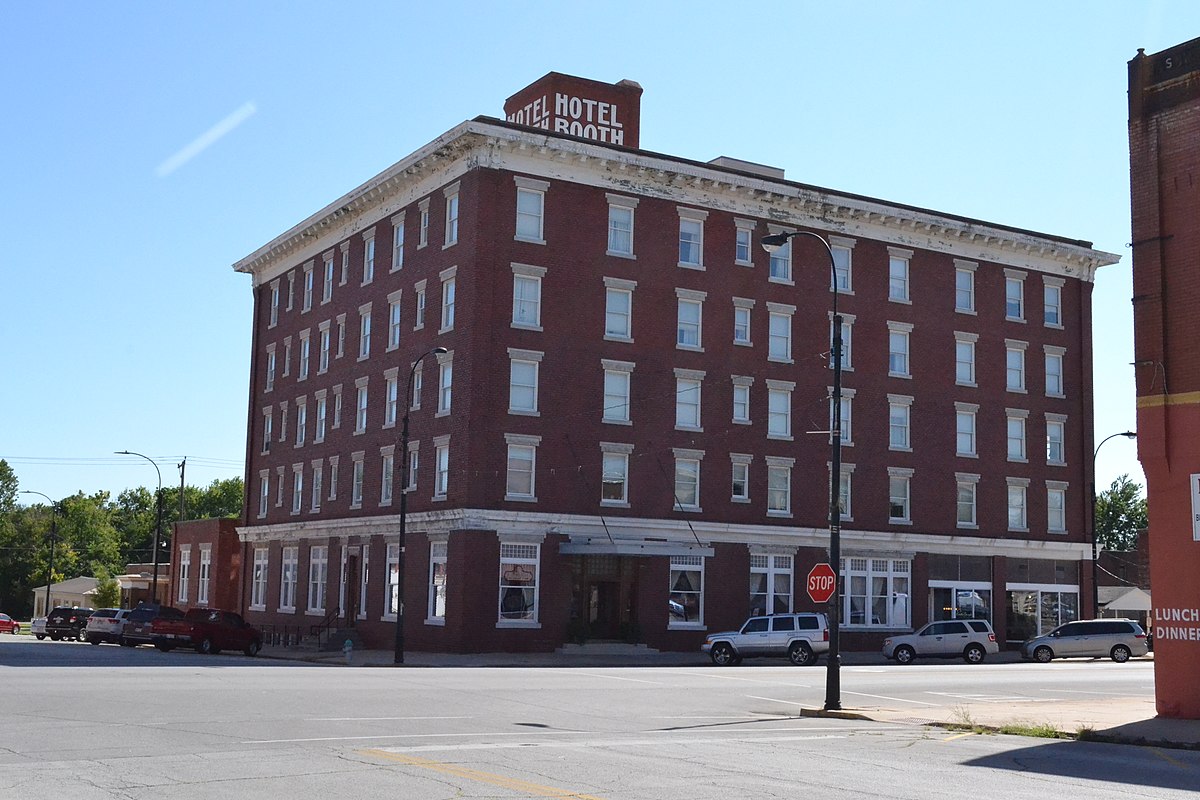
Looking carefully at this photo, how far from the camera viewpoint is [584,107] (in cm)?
5847

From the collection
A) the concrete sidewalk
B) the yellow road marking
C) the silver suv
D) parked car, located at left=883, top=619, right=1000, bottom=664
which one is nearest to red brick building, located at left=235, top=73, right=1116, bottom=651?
parked car, located at left=883, top=619, right=1000, bottom=664

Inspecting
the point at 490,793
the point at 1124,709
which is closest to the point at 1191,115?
the point at 1124,709

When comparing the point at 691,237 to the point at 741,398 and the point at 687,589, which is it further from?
the point at 687,589

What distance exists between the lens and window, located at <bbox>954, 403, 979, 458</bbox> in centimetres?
6069

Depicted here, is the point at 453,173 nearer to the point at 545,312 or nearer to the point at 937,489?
the point at 545,312

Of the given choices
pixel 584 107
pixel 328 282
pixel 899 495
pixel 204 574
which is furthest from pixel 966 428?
pixel 204 574

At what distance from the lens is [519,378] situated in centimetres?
4997

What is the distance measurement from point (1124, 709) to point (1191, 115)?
1147 cm

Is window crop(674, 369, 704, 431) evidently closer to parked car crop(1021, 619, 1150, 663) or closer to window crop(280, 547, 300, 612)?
parked car crop(1021, 619, 1150, 663)

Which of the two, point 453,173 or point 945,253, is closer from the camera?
point 453,173

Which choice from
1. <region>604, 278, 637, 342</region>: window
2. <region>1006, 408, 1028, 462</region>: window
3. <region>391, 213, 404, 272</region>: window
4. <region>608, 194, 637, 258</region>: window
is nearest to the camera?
<region>604, 278, 637, 342</region>: window

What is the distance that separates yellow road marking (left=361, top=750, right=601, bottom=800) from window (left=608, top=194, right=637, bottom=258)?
3803cm

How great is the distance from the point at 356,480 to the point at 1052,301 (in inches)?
1362

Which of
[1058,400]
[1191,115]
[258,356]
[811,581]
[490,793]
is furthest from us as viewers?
[258,356]
